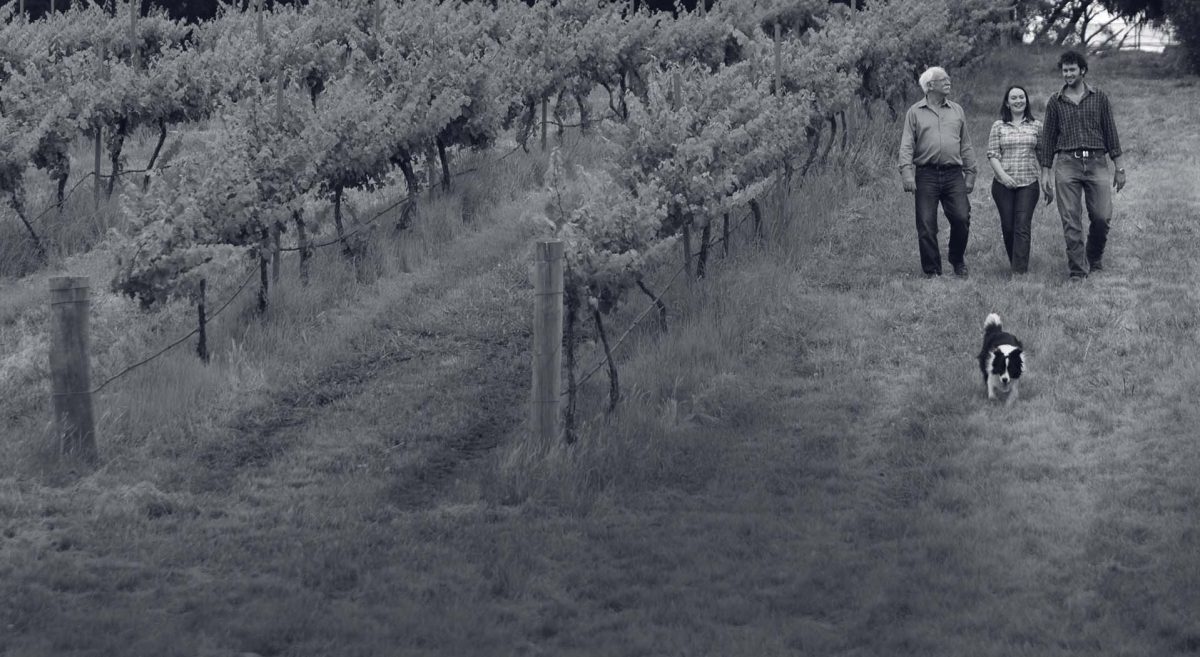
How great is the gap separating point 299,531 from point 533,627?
172 centimetres

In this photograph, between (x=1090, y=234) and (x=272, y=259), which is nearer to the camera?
(x=1090, y=234)

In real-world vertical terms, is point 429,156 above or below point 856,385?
above

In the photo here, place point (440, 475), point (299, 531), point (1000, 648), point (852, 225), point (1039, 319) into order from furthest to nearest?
1. point (852, 225)
2. point (1039, 319)
3. point (440, 475)
4. point (299, 531)
5. point (1000, 648)

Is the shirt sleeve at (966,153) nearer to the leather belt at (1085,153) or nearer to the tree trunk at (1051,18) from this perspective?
the leather belt at (1085,153)

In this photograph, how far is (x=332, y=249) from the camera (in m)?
14.0

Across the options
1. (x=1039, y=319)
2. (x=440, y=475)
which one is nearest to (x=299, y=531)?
(x=440, y=475)

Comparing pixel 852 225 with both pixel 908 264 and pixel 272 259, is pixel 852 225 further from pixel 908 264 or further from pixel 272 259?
pixel 272 259

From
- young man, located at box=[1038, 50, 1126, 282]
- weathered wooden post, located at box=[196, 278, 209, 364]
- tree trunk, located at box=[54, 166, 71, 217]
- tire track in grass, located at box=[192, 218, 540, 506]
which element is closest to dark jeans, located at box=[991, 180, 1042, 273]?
young man, located at box=[1038, 50, 1126, 282]

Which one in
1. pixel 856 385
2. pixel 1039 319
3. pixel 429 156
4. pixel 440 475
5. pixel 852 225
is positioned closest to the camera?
pixel 440 475

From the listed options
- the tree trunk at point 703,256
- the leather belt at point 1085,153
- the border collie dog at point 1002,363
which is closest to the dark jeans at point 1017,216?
the leather belt at point 1085,153

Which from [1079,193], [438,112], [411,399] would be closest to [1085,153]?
[1079,193]

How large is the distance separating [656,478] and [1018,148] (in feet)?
16.7

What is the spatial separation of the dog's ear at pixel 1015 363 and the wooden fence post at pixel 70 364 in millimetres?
5320

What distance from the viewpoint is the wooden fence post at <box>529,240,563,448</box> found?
8633 millimetres
